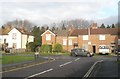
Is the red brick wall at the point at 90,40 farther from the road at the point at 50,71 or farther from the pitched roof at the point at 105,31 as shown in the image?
the road at the point at 50,71

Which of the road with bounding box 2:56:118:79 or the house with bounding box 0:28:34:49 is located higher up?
the house with bounding box 0:28:34:49

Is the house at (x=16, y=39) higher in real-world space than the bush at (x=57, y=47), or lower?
higher

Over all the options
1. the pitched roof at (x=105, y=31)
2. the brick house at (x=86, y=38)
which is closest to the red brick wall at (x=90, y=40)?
the brick house at (x=86, y=38)

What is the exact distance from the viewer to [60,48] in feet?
248

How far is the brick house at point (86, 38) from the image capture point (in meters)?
77.4

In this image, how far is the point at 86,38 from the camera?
79.2m

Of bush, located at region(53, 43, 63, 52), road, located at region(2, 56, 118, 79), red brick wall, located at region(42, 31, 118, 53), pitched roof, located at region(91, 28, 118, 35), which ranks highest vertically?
pitched roof, located at region(91, 28, 118, 35)

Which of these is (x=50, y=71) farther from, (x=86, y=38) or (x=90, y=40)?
(x=86, y=38)

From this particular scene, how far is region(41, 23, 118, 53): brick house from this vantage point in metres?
77.4

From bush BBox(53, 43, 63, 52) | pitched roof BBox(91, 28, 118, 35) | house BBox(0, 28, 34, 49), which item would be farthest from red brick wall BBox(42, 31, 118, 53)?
house BBox(0, 28, 34, 49)

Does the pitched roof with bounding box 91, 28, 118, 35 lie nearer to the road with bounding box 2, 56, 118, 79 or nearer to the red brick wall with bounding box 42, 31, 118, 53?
the red brick wall with bounding box 42, 31, 118, 53

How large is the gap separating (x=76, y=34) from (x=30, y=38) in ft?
80.7

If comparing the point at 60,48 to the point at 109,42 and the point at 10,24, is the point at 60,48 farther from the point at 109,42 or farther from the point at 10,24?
the point at 10,24

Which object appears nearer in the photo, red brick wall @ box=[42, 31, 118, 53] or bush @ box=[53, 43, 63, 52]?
bush @ box=[53, 43, 63, 52]
